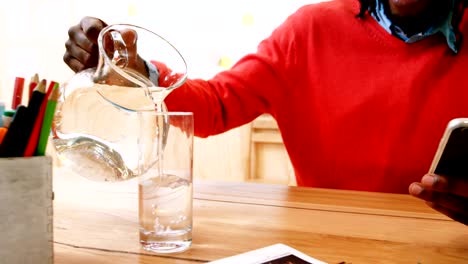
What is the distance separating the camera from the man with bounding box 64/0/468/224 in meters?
1.04

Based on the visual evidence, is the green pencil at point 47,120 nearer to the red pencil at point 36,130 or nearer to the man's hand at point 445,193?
the red pencil at point 36,130

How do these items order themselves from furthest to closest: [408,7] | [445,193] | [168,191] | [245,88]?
[245,88], [408,7], [445,193], [168,191]

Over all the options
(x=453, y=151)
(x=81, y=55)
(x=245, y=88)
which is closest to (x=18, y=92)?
(x=81, y=55)

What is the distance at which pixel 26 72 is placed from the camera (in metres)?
2.42

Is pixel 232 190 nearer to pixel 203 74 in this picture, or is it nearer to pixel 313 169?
pixel 313 169

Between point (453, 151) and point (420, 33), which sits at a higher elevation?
point (420, 33)

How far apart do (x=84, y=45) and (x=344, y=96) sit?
651 mm

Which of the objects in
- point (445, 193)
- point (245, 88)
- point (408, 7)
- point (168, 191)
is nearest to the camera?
point (168, 191)

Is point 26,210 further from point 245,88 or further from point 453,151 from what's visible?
point 245,88

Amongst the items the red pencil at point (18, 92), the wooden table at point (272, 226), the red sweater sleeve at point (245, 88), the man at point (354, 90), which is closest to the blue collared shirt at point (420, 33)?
the man at point (354, 90)

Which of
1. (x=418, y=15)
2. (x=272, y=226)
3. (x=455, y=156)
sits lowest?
(x=272, y=226)

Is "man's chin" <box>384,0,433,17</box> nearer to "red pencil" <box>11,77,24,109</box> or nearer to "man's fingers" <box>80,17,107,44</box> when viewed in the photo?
"man's fingers" <box>80,17,107,44</box>

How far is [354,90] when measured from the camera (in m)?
1.10

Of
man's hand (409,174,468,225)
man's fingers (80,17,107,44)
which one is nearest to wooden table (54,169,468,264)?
man's hand (409,174,468,225)
